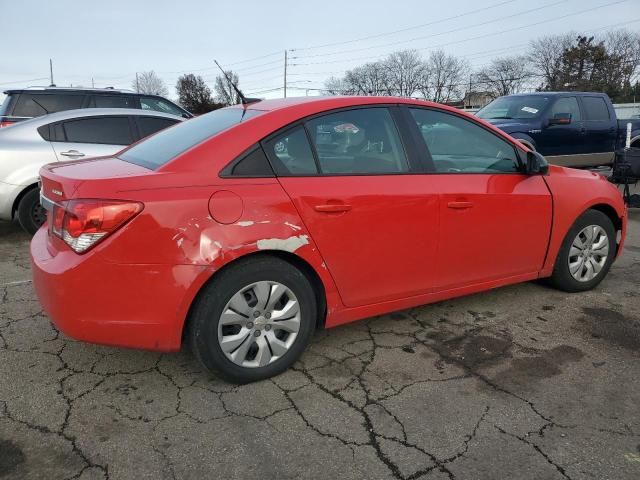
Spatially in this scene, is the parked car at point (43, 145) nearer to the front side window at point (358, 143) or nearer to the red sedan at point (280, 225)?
the red sedan at point (280, 225)

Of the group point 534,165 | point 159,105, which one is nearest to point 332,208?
point 534,165

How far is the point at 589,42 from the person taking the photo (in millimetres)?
57156

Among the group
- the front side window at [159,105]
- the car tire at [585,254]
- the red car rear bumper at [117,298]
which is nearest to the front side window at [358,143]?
the red car rear bumper at [117,298]

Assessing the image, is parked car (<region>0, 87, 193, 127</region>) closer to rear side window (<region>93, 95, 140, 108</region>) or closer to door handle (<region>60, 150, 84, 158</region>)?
rear side window (<region>93, 95, 140, 108</region>)

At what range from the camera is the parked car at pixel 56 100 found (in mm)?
8172

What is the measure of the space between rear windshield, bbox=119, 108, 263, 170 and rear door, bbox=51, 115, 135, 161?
2.83 metres

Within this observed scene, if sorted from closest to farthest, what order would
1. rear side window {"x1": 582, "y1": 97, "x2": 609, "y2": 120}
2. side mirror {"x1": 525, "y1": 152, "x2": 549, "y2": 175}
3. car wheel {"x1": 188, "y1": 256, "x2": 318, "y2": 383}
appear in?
1. car wheel {"x1": 188, "y1": 256, "x2": 318, "y2": 383}
2. side mirror {"x1": 525, "y1": 152, "x2": 549, "y2": 175}
3. rear side window {"x1": 582, "y1": 97, "x2": 609, "y2": 120}

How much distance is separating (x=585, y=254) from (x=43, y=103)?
820cm

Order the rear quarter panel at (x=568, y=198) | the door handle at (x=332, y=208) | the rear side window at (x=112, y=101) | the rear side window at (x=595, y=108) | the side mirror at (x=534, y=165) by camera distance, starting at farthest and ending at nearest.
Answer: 1. the rear side window at (x=595, y=108)
2. the rear side window at (x=112, y=101)
3. the rear quarter panel at (x=568, y=198)
4. the side mirror at (x=534, y=165)
5. the door handle at (x=332, y=208)

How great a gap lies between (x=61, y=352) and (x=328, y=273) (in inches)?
67.7

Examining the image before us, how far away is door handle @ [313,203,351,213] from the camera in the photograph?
111 inches

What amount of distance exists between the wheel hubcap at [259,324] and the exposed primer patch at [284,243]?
0.63 feet

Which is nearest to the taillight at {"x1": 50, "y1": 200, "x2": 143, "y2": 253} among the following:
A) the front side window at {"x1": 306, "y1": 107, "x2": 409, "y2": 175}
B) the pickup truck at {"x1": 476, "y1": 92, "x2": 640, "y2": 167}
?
the front side window at {"x1": 306, "y1": 107, "x2": 409, "y2": 175}

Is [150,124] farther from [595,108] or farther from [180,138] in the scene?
[595,108]
